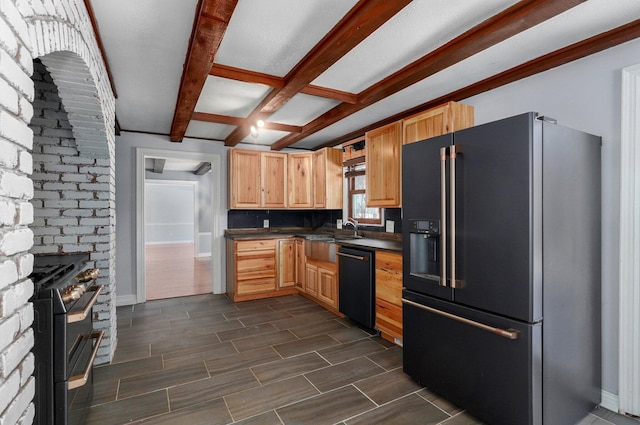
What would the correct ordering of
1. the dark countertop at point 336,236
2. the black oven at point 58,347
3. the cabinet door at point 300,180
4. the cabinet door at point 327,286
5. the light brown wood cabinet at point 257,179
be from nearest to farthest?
the black oven at point 58,347 → the dark countertop at point 336,236 → the cabinet door at point 327,286 → the light brown wood cabinet at point 257,179 → the cabinet door at point 300,180

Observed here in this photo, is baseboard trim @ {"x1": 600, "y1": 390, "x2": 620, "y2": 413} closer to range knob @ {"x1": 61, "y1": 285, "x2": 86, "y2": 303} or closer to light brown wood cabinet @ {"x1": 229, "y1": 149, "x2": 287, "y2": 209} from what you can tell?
range knob @ {"x1": 61, "y1": 285, "x2": 86, "y2": 303}

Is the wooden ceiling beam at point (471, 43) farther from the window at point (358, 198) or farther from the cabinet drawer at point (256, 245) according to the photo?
the cabinet drawer at point (256, 245)

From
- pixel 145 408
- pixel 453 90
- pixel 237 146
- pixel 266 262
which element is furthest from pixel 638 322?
pixel 237 146

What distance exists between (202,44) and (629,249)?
9.65 feet

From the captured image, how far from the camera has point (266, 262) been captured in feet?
15.0

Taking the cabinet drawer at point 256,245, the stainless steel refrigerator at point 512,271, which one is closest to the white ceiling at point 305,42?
the stainless steel refrigerator at point 512,271

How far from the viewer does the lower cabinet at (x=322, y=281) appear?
12.5 feet

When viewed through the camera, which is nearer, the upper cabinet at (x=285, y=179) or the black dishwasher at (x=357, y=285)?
the black dishwasher at (x=357, y=285)

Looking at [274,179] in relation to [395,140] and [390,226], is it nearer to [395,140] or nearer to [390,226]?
[390,226]

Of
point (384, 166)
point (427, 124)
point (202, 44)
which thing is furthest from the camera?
point (384, 166)

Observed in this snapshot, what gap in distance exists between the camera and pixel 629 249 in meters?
1.98

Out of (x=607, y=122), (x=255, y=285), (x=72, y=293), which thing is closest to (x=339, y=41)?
(x=607, y=122)

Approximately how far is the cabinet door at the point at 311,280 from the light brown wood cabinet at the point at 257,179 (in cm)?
114

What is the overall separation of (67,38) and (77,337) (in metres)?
1.47
